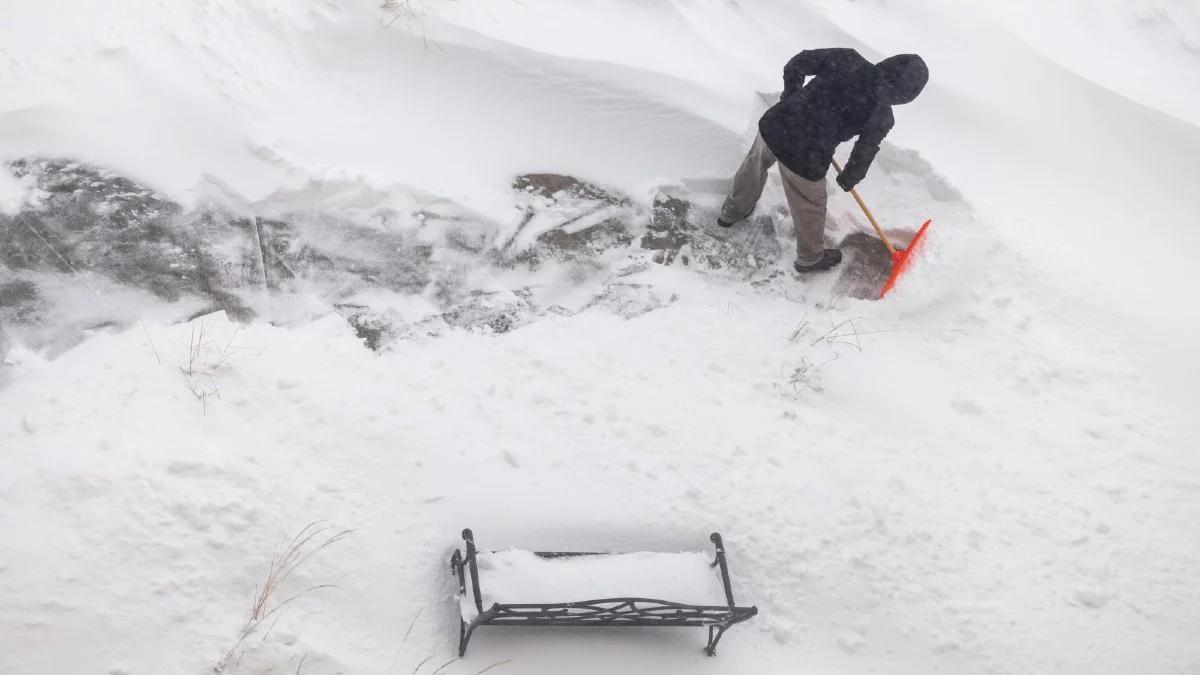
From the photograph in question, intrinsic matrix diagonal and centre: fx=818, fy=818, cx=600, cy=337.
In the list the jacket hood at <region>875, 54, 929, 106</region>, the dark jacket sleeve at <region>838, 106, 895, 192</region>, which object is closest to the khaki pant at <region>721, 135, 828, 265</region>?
the dark jacket sleeve at <region>838, 106, 895, 192</region>

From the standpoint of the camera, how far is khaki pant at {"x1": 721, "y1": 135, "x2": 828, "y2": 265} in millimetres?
3807

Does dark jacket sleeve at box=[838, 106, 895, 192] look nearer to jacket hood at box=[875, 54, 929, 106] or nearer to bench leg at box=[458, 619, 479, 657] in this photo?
jacket hood at box=[875, 54, 929, 106]

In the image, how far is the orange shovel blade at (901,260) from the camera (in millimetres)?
3973

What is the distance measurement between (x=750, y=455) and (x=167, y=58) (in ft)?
10.2

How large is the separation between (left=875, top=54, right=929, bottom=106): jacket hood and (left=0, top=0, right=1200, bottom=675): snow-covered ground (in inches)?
27.1

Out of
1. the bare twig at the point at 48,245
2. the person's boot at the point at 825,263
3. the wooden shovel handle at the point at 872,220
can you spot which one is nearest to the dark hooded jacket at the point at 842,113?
the wooden shovel handle at the point at 872,220

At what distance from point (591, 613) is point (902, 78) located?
2.65m

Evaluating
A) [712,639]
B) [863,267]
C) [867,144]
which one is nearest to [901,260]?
[863,267]

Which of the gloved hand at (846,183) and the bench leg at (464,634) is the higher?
the gloved hand at (846,183)

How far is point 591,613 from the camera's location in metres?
2.79

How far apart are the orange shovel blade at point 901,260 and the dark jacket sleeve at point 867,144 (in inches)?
19.6

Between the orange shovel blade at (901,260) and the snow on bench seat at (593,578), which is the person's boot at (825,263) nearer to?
the orange shovel blade at (901,260)

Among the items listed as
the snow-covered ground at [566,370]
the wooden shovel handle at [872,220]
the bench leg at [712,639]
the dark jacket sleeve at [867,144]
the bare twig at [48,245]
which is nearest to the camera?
the snow-covered ground at [566,370]

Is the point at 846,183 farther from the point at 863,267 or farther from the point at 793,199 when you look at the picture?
the point at 863,267
